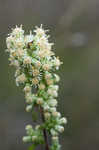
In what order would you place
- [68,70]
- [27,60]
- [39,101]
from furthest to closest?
1. [68,70]
2. [39,101]
3. [27,60]

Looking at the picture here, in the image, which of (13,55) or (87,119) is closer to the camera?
(13,55)

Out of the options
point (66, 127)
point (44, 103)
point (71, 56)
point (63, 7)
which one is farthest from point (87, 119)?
point (44, 103)

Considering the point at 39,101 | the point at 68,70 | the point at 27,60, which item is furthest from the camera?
the point at 68,70

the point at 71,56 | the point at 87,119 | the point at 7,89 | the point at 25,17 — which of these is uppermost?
the point at 25,17

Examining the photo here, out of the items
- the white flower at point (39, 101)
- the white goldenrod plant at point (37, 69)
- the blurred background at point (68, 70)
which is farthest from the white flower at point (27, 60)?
the blurred background at point (68, 70)

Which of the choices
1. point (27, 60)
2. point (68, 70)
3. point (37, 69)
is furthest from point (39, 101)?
point (68, 70)

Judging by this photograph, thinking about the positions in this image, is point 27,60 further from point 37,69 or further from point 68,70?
point 68,70

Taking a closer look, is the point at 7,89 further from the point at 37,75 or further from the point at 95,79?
the point at 37,75

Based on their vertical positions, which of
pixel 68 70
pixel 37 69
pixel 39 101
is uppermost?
pixel 68 70

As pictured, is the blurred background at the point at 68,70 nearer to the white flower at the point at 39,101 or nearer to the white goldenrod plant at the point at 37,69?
the white goldenrod plant at the point at 37,69
